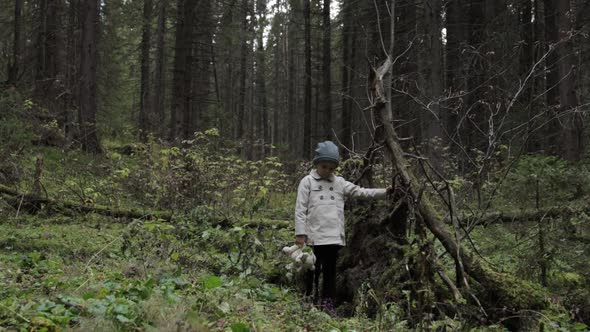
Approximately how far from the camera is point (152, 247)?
5613mm

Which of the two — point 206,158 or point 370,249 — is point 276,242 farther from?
point 206,158

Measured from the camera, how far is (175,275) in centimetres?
459

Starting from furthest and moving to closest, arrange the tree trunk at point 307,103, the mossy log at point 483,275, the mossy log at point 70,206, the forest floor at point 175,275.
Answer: the tree trunk at point 307,103 < the mossy log at point 70,206 < the mossy log at point 483,275 < the forest floor at point 175,275

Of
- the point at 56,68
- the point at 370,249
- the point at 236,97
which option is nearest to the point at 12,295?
the point at 370,249

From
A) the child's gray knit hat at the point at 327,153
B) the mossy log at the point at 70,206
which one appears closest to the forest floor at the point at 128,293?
the mossy log at the point at 70,206

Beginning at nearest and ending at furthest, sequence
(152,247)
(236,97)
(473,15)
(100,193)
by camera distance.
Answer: (152,247) < (100,193) < (473,15) < (236,97)

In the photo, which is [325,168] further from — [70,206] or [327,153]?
[70,206]

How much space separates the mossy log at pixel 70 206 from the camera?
314 inches

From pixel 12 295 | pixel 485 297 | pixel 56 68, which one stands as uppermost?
pixel 56 68

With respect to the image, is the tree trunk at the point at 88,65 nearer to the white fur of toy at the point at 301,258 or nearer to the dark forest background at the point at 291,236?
the dark forest background at the point at 291,236

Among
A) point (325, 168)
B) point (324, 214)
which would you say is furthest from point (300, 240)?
point (325, 168)

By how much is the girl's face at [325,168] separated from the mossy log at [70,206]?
3457 millimetres

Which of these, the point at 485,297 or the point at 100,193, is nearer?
the point at 485,297

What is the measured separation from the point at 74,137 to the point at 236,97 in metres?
24.7
